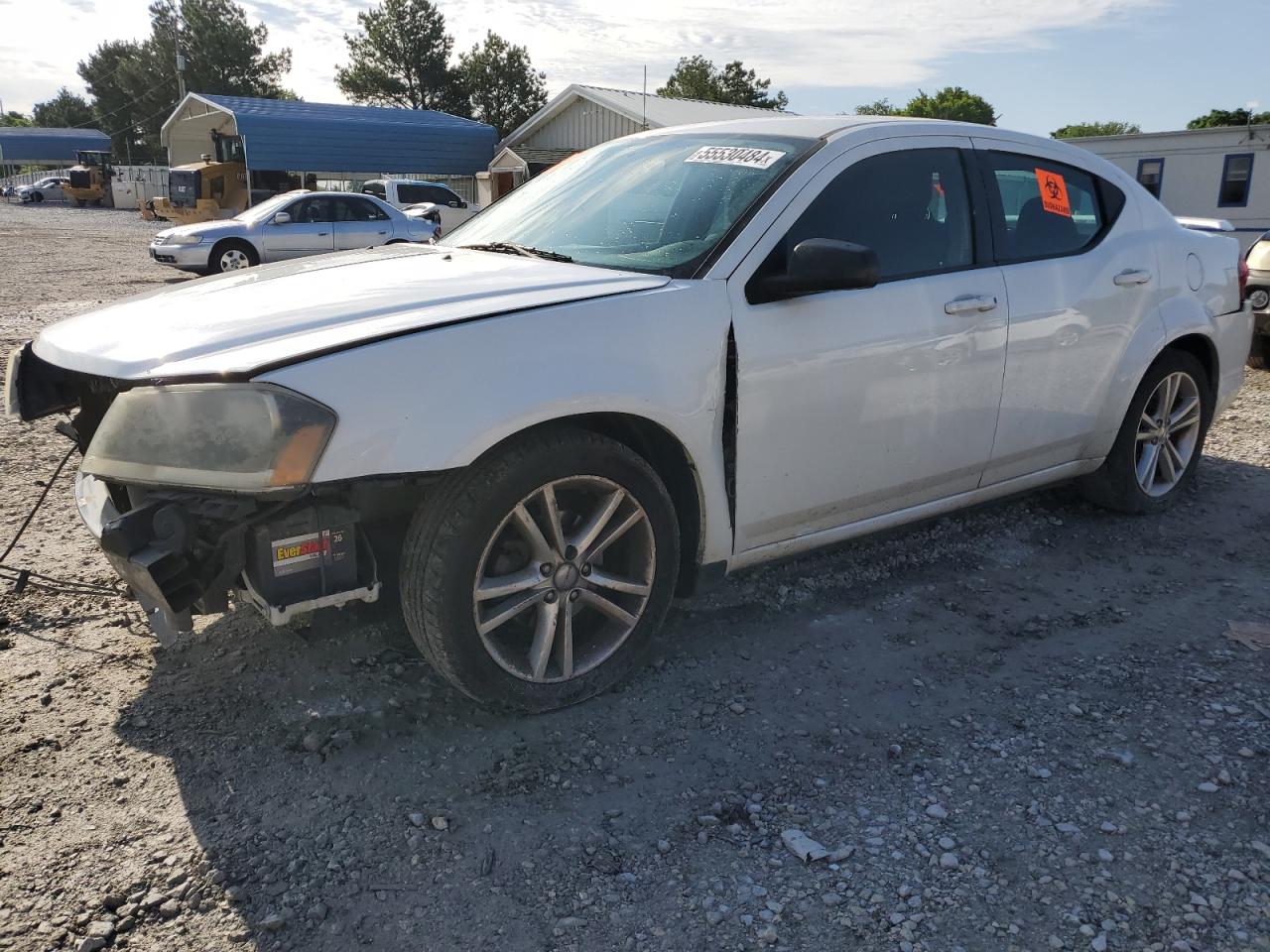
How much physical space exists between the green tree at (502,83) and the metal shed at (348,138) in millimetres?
23975

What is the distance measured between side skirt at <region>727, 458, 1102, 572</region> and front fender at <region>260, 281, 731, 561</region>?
0.67ft

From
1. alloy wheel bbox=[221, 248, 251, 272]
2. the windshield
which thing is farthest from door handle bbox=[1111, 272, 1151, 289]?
alloy wheel bbox=[221, 248, 251, 272]

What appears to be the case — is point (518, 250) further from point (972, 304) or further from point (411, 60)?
point (411, 60)

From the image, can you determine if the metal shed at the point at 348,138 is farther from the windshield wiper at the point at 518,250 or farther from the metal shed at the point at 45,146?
the metal shed at the point at 45,146

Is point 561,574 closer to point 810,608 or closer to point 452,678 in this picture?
point 452,678

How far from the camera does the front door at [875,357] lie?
316cm

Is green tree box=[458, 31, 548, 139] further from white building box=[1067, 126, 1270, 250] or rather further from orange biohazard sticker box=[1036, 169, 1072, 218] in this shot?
orange biohazard sticker box=[1036, 169, 1072, 218]

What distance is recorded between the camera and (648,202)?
353 centimetres

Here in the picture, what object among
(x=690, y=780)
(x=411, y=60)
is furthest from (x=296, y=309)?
(x=411, y=60)

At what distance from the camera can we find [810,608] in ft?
12.3

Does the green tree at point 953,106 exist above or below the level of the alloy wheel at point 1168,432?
above

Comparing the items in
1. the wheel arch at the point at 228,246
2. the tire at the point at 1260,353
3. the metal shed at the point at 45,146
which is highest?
the metal shed at the point at 45,146

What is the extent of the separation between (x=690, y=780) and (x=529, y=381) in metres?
1.16

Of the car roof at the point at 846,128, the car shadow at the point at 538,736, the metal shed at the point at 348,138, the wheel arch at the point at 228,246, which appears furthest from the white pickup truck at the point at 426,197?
the car shadow at the point at 538,736
